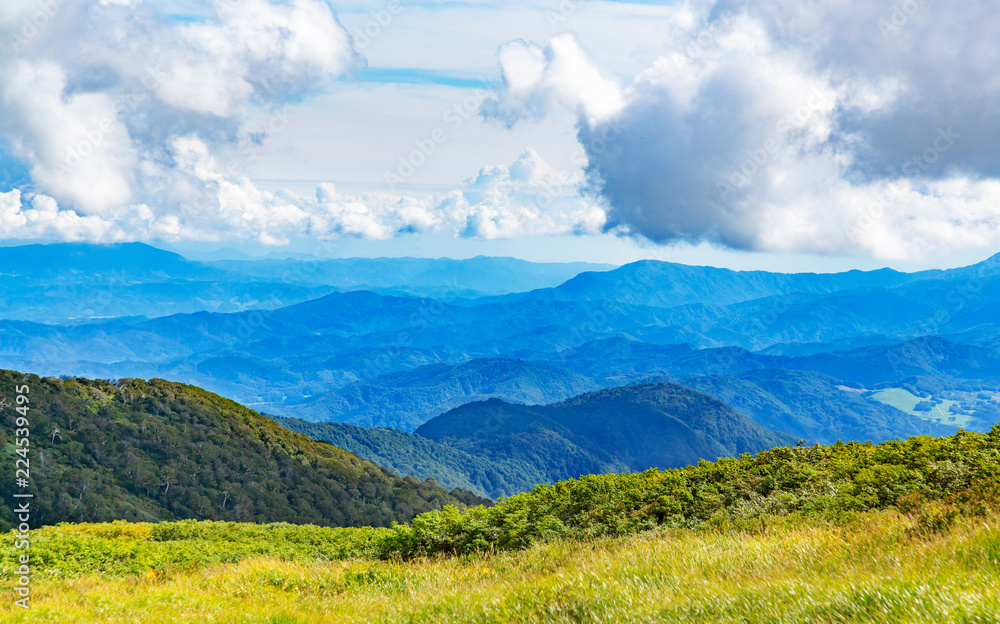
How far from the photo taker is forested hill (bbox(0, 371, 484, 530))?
3290 inches

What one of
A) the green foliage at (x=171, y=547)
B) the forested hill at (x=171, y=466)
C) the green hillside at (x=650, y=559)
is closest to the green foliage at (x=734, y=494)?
the green hillside at (x=650, y=559)

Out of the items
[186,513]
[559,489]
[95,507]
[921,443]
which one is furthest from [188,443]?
[921,443]

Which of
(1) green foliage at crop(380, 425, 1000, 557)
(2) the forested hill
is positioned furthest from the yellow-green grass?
(2) the forested hill

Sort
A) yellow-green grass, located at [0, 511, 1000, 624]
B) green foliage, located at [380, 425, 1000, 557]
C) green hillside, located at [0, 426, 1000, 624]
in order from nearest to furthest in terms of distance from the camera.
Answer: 1. yellow-green grass, located at [0, 511, 1000, 624]
2. green hillside, located at [0, 426, 1000, 624]
3. green foliage, located at [380, 425, 1000, 557]

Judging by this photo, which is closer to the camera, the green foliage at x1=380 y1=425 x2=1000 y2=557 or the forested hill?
the green foliage at x1=380 y1=425 x2=1000 y2=557

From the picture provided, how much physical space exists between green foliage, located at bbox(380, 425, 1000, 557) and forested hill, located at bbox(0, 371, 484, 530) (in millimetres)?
70384

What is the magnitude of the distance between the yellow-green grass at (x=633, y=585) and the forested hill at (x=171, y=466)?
242 feet

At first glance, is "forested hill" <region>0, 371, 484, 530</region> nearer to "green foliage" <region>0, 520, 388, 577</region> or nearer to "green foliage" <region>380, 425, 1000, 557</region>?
"green foliage" <region>0, 520, 388, 577</region>

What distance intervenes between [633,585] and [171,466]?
109 m

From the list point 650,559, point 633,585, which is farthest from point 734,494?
point 633,585

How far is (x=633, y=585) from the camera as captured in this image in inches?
284

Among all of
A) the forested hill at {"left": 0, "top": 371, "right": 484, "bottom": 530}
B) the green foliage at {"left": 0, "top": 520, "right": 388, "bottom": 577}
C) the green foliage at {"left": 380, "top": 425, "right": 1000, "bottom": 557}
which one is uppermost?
the forested hill at {"left": 0, "top": 371, "right": 484, "bottom": 530}

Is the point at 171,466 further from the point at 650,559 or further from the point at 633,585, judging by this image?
the point at 633,585

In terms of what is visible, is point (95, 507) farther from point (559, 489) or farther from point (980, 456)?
point (980, 456)
